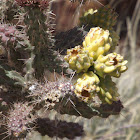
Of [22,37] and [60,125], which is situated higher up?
[22,37]

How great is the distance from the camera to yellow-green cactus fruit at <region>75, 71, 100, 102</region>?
4.21 ft

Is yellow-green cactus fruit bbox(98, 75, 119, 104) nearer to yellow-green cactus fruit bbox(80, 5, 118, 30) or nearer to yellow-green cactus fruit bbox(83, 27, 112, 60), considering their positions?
yellow-green cactus fruit bbox(83, 27, 112, 60)

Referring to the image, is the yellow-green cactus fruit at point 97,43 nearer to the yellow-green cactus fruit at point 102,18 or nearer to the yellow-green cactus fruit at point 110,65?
the yellow-green cactus fruit at point 110,65

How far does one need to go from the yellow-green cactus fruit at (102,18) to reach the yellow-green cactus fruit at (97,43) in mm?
320

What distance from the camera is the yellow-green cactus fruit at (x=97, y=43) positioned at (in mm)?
1338

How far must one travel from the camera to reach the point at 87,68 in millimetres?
1368

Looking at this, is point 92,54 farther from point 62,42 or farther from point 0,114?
point 0,114

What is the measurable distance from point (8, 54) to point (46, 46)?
27cm

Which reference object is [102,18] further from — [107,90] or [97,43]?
[107,90]

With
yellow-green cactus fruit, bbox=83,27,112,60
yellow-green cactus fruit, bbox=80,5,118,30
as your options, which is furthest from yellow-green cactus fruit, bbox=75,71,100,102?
yellow-green cactus fruit, bbox=80,5,118,30

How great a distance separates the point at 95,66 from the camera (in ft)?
4.44

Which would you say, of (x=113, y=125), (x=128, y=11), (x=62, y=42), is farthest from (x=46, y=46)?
(x=128, y=11)

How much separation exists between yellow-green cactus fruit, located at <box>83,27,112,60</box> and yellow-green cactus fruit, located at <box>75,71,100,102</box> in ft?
0.43

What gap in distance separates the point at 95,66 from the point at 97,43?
14 centimetres
